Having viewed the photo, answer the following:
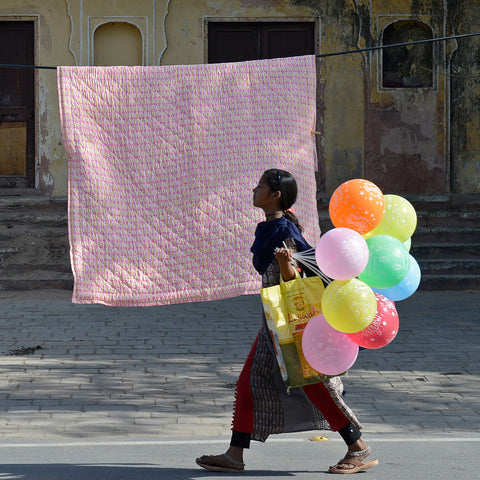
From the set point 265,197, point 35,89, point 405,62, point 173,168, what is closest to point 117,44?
point 35,89

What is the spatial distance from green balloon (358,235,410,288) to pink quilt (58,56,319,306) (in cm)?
152

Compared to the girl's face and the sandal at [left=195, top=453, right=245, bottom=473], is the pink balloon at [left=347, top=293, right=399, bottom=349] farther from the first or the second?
the sandal at [left=195, top=453, right=245, bottom=473]

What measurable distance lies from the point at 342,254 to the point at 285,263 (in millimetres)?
393

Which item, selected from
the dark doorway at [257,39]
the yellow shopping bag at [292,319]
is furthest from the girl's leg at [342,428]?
the dark doorway at [257,39]

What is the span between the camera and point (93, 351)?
29.3 ft

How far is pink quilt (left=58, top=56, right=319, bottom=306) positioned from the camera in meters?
6.44

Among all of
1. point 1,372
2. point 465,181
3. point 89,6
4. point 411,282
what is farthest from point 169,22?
point 411,282

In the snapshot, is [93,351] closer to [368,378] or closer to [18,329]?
[18,329]

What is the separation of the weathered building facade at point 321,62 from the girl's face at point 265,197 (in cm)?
1052

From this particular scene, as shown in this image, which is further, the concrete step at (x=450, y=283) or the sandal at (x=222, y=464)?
the concrete step at (x=450, y=283)

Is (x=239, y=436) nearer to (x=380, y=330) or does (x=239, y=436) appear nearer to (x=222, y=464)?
(x=222, y=464)

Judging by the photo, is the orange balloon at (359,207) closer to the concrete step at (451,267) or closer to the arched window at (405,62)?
the concrete step at (451,267)

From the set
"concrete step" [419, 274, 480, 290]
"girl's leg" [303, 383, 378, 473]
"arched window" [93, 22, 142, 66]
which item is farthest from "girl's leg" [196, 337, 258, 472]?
"arched window" [93, 22, 142, 66]

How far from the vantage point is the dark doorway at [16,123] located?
16.0 m
